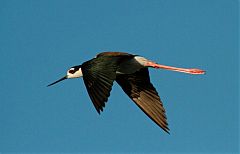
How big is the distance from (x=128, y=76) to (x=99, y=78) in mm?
2496

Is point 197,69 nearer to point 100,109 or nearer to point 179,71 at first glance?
point 179,71

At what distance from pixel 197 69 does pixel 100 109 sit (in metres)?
3.67

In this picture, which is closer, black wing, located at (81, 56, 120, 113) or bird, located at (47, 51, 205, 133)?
black wing, located at (81, 56, 120, 113)

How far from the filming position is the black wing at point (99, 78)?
11344mm

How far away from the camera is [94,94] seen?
11.4 meters

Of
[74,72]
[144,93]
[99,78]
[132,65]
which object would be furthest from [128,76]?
[99,78]

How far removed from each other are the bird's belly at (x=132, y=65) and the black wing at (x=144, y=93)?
379 mm

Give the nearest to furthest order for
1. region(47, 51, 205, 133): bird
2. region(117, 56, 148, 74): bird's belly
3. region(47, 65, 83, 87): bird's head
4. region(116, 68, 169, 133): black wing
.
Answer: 1. region(47, 51, 205, 133): bird
2. region(117, 56, 148, 74): bird's belly
3. region(116, 68, 169, 133): black wing
4. region(47, 65, 83, 87): bird's head

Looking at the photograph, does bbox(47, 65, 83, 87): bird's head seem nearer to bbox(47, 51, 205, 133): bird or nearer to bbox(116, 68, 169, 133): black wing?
bbox(47, 51, 205, 133): bird

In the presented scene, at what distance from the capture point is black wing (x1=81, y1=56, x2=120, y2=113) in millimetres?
11344

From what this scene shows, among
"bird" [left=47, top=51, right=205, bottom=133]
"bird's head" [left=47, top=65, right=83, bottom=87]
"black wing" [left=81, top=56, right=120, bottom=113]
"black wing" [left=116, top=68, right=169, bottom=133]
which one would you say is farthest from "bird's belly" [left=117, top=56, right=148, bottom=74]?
"black wing" [left=81, top=56, right=120, bottom=113]

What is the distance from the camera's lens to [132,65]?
13.4m

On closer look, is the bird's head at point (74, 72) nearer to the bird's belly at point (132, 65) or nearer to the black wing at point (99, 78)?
the bird's belly at point (132, 65)

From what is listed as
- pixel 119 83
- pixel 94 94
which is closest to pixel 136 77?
pixel 119 83
